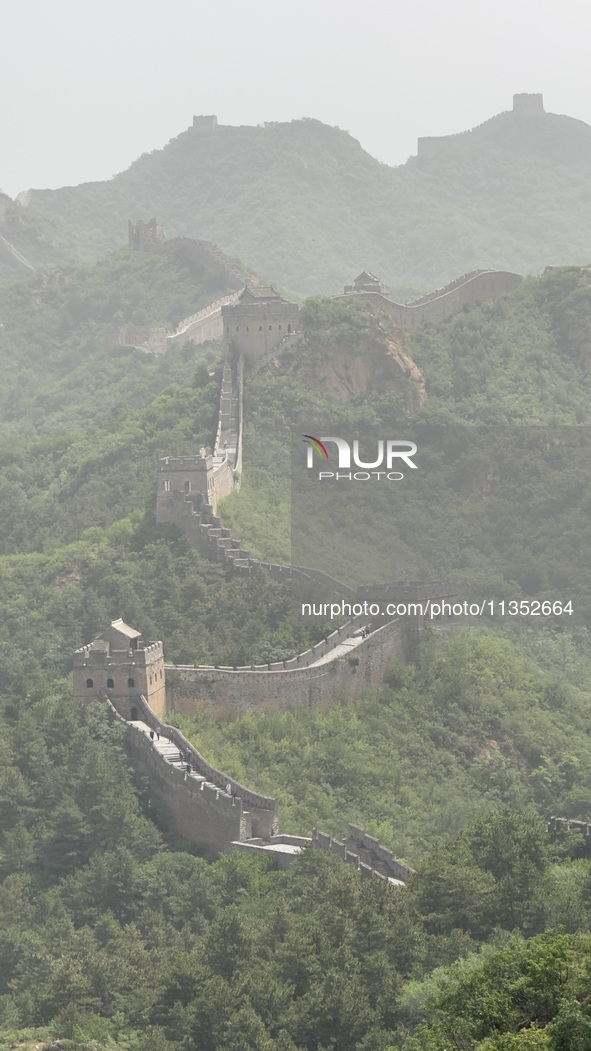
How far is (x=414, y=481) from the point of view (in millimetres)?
103188

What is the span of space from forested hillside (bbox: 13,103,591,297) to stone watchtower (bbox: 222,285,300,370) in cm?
5638

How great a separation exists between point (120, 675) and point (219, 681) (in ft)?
9.96

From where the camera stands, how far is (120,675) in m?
79.2

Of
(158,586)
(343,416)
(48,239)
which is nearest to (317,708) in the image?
(158,586)

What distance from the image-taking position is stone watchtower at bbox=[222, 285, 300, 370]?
345ft

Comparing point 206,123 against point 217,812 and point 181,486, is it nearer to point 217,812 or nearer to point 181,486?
point 181,486

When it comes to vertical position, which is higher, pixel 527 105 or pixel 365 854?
pixel 527 105

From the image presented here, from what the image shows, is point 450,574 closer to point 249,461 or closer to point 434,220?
point 249,461

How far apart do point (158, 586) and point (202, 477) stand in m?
5.27

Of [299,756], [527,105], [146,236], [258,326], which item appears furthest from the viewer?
[527,105]

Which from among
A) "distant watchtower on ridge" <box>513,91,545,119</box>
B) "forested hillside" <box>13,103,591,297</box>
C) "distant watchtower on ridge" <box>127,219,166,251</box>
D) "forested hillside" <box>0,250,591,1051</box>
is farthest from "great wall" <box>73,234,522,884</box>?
"distant watchtower on ridge" <box>513,91,545,119</box>

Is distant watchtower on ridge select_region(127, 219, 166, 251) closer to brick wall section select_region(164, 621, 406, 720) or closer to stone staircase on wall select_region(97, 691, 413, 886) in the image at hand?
brick wall section select_region(164, 621, 406, 720)

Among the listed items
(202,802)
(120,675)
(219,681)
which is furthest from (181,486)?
(202,802)

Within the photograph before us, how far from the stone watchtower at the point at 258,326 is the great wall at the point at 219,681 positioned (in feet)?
9.21
